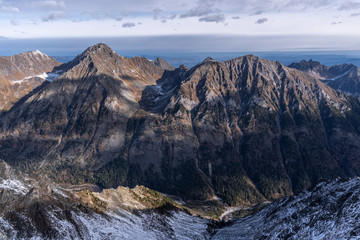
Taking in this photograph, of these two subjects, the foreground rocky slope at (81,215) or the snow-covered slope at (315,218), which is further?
the foreground rocky slope at (81,215)

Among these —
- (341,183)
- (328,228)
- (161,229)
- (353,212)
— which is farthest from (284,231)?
(161,229)

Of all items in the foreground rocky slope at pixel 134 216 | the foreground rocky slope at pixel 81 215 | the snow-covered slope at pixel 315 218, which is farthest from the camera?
the foreground rocky slope at pixel 81 215

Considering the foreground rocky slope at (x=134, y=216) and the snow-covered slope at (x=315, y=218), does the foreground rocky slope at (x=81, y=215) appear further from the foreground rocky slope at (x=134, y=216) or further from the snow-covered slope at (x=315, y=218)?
the snow-covered slope at (x=315, y=218)

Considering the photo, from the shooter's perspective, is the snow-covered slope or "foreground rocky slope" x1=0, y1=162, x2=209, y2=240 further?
"foreground rocky slope" x1=0, y1=162, x2=209, y2=240

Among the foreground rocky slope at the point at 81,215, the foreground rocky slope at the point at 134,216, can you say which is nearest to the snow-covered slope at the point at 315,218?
the foreground rocky slope at the point at 134,216

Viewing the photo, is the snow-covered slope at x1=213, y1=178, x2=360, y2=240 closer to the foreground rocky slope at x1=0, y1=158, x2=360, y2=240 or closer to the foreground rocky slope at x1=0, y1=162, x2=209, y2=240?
the foreground rocky slope at x1=0, y1=158, x2=360, y2=240

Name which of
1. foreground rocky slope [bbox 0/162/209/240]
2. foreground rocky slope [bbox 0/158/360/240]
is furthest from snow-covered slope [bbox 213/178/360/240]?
foreground rocky slope [bbox 0/162/209/240]

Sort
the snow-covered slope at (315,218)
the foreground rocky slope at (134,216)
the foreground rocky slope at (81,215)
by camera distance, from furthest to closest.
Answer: the foreground rocky slope at (81,215)
the foreground rocky slope at (134,216)
the snow-covered slope at (315,218)

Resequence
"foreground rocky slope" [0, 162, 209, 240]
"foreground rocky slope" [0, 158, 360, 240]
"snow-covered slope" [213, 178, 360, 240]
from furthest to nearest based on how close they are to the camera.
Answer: "foreground rocky slope" [0, 162, 209, 240], "foreground rocky slope" [0, 158, 360, 240], "snow-covered slope" [213, 178, 360, 240]

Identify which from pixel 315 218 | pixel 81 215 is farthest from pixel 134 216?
pixel 315 218
